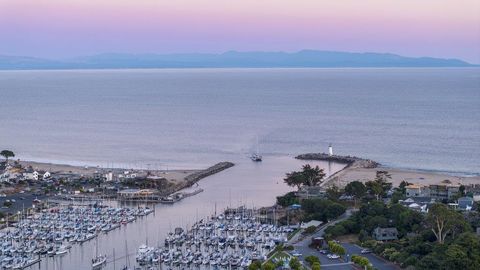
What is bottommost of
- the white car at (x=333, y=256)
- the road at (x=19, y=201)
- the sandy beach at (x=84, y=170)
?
the road at (x=19, y=201)

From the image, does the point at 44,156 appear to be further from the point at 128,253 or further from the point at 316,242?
the point at 316,242

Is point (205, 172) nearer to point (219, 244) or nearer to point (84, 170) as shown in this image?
point (84, 170)

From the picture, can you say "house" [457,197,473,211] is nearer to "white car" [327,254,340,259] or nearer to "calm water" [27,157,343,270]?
"white car" [327,254,340,259]

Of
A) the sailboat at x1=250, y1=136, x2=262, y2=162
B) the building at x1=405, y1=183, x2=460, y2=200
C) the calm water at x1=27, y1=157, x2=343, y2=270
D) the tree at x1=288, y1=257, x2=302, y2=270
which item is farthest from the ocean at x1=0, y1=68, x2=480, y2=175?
the tree at x1=288, y1=257, x2=302, y2=270

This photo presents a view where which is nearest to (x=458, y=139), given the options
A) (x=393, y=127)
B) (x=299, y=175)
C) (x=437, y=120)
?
(x=393, y=127)

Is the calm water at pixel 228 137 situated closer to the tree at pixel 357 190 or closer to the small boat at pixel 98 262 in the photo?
the small boat at pixel 98 262

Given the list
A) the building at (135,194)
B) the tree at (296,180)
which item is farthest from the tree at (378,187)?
the building at (135,194)
